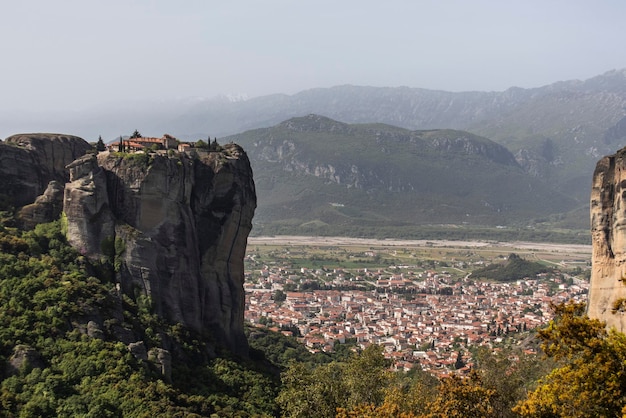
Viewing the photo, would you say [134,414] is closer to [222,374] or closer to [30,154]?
[222,374]

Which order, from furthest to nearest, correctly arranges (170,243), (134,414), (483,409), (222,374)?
1. (170,243)
2. (222,374)
3. (134,414)
4. (483,409)

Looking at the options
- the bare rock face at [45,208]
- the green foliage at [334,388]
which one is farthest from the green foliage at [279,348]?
the green foliage at [334,388]

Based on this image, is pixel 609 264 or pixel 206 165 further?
pixel 206 165

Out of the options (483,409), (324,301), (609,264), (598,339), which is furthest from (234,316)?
(324,301)

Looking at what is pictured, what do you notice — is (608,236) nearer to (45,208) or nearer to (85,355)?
(85,355)

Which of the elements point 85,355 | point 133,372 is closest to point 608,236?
point 133,372
